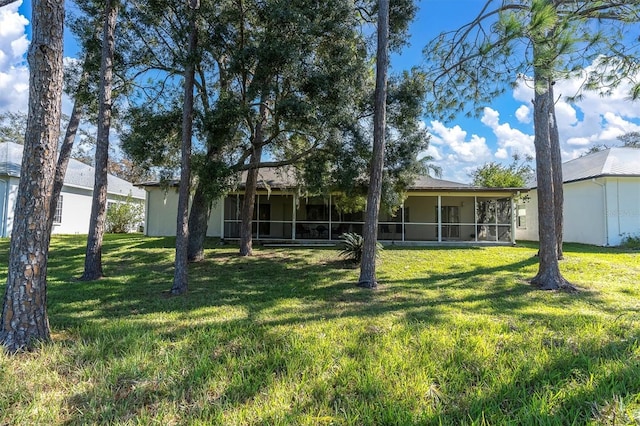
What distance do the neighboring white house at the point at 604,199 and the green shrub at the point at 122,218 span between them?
23842 millimetres

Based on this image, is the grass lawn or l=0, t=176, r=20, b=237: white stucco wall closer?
the grass lawn

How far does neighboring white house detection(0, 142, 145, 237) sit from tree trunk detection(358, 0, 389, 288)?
54.3ft

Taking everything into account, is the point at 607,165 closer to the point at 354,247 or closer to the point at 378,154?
the point at 354,247

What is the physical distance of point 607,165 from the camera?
52.5 ft

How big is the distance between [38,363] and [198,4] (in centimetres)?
718

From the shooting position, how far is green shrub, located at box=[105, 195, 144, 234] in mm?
20141

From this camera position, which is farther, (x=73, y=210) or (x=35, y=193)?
(x=73, y=210)

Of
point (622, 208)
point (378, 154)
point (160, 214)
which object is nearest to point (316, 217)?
point (160, 214)

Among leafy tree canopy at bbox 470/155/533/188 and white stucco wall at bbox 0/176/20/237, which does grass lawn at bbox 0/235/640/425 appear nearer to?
white stucco wall at bbox 0/176/20/237

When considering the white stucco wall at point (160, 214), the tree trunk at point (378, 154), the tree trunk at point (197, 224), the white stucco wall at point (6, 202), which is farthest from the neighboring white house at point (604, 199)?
the white stucco wall at point (6, 202)

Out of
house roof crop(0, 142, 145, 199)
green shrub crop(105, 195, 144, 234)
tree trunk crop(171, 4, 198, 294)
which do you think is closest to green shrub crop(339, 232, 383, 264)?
tree trunk crop(171, 4, 198, 294)

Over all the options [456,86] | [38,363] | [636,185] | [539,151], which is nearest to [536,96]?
[539,151]

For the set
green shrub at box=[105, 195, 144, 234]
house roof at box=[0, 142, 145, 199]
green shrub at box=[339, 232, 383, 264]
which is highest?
house roof at box=[0, 142, 145, 199]

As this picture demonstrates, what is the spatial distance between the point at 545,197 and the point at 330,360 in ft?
20.6
